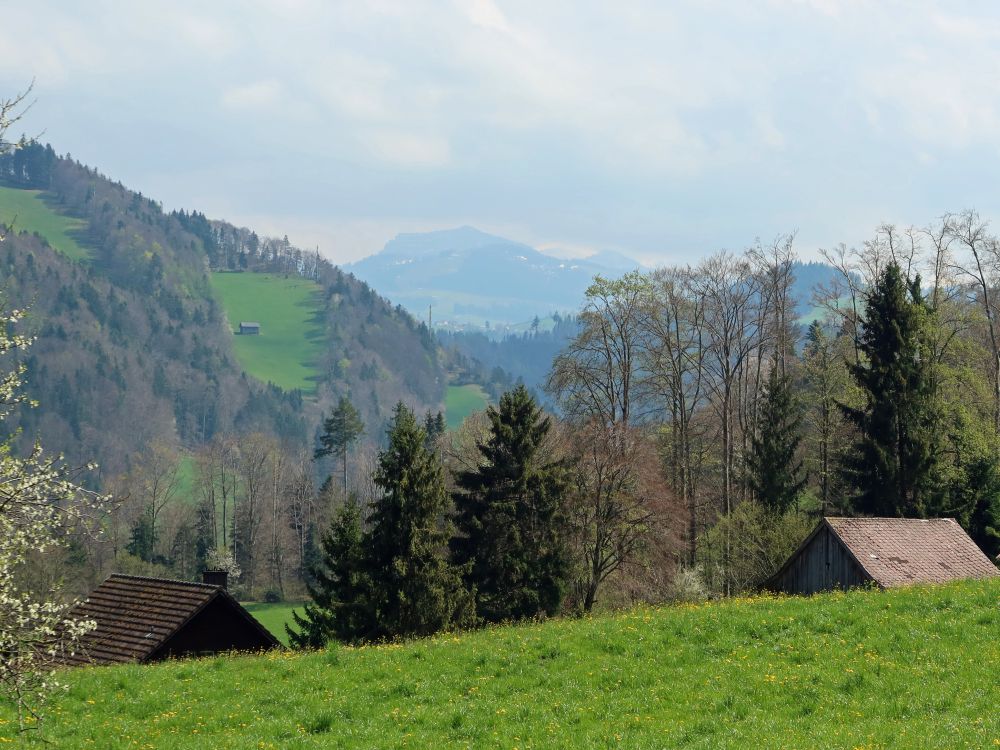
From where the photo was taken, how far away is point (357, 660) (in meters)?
22.8

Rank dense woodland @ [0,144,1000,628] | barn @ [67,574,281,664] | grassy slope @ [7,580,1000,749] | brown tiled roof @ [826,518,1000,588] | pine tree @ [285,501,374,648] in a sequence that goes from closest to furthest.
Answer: grassy slope @ [7,580,1000,749] < barn @ [67,574,281,664] < brown tiled roof @ [826,518,1000,588] < pine tree @ [285,501,374,648] < dense woodland @ [0,144,1000,628]

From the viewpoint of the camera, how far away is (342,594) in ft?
133

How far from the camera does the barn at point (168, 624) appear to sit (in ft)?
99.6

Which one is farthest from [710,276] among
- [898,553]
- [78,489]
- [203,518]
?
[203,518]

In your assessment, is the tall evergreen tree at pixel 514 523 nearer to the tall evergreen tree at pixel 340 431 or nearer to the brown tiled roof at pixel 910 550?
the brown tiled roof at pixel 910 550

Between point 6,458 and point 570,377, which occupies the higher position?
point 570,377

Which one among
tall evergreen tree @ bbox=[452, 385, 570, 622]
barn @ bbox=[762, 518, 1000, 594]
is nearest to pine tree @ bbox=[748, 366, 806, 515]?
tall evergreen tree @ bbox=[452, 385, 570, 622]

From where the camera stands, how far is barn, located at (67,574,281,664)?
30.4 meters

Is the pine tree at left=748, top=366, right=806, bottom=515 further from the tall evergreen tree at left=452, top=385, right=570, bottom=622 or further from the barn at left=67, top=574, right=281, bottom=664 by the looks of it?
the barn at left=67, top=574, right=281, bottom=664

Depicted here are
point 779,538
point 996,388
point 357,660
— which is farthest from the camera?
point 996,388

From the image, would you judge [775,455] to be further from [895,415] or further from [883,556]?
[883,556]

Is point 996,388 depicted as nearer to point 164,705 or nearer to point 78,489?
point 164,705

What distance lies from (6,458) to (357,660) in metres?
12.3

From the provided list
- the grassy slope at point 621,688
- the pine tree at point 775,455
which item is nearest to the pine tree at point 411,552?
the grassy slope at point 621,688
